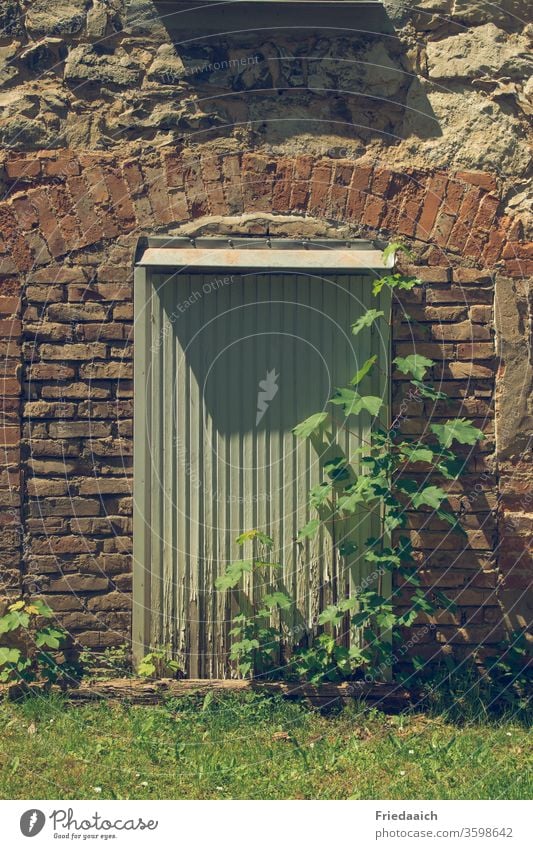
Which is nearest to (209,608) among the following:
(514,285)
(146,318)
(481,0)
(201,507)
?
(201,507)

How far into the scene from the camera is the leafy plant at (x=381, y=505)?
18.5 feet

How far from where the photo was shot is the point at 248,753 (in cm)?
523

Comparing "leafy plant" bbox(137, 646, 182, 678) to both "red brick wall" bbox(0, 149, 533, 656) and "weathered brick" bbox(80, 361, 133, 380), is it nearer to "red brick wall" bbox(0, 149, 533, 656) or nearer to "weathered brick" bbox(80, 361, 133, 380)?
"red brick wall" bbox(0, 149, 533, 656)

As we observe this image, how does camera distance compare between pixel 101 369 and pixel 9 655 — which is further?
pixel 101 369

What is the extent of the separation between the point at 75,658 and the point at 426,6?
4152 mm

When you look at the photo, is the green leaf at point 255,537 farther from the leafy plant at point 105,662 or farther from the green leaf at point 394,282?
the green leaf at point 394,282

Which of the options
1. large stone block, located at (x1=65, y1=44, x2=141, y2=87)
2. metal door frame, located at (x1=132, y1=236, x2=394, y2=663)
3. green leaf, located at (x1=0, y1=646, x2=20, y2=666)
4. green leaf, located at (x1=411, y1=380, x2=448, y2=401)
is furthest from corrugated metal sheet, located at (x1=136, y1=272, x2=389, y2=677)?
large stone block, located at (x1=65, y1=44, x2=141, y2=87)

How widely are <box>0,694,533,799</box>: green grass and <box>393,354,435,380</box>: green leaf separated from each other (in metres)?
1.84

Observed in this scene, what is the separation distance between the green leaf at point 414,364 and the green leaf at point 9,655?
103 inches

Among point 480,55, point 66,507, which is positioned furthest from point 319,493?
point 480,55

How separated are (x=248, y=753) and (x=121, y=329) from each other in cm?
238

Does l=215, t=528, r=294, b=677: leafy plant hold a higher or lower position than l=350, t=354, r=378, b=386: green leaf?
lower

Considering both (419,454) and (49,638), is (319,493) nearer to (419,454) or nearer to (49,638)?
(419,454)

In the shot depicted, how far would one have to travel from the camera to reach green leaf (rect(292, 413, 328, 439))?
561cm
